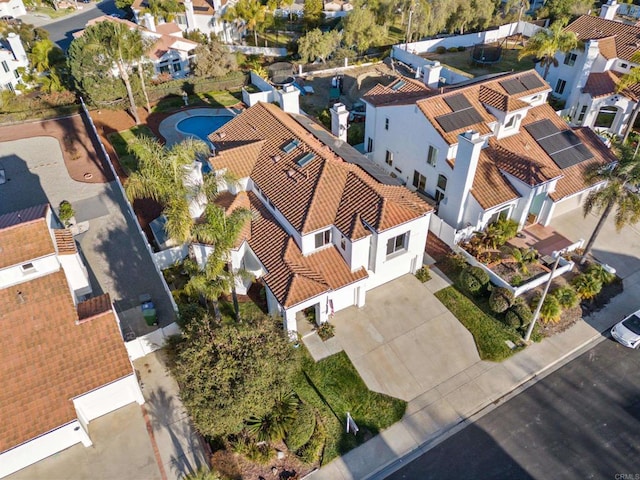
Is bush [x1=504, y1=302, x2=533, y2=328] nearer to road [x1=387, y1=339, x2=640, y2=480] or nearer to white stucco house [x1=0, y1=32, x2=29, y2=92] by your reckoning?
road [x1=387, y1=339, x2=640, y2=480]

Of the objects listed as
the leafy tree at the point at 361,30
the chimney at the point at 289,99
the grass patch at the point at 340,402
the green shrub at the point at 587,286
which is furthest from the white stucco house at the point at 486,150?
the leafy tree at the point at 361,30

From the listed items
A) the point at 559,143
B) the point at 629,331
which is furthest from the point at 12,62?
the point at 629,331

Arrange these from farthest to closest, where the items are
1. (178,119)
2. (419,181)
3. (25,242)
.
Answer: (178,119)
(419,181)
(25,242)

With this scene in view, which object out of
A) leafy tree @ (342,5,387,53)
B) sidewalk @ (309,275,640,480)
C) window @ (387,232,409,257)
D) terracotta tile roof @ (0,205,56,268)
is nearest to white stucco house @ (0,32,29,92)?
terracotta tile roof @ (0,205,56,268)

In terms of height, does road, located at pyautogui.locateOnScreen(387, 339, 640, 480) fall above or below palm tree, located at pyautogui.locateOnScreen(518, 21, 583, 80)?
Answer: below

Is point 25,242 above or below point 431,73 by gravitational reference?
below

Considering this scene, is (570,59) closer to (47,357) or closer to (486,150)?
(486,150)
